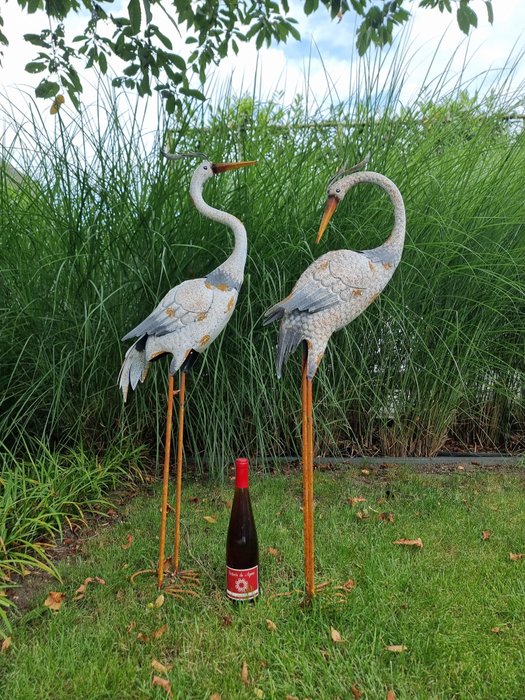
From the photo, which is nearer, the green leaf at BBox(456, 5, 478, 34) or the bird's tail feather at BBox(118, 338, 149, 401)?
the bird's tail feather at BBox(118, 338, 149, 401)

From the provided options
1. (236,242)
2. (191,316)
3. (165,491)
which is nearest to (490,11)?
(236,242)

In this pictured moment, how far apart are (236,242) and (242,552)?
1.05 metres

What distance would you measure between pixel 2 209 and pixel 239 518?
220 centimetres

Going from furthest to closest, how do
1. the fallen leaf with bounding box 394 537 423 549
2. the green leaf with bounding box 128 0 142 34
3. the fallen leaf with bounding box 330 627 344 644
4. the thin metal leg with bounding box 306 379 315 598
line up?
the green leaf with bounding box 128 0 142 34 → the fallen leaf with bounding box 394 537 423 549 → the thin metal leg with bounding box 306 379 315 598 → the fallen leaf with bounding box 330 627 344 644

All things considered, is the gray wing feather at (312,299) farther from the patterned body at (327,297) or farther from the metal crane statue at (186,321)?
the metal crane statue at (186,321)

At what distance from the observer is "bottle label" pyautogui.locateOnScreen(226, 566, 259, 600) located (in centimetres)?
162

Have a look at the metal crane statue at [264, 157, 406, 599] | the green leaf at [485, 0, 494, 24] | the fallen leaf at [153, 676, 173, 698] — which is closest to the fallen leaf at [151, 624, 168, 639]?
the fallen leaf at [153, 676, 173, 698]

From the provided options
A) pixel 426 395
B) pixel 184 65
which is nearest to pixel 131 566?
pixel 426 395

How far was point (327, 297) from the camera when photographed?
1.53 m

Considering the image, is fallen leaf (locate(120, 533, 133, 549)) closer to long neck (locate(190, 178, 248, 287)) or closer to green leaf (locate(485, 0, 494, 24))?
long neck (locate(190, 178, 248, 287))

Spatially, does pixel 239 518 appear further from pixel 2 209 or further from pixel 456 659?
pixel 2 209

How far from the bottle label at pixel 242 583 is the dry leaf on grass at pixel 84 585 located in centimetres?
49

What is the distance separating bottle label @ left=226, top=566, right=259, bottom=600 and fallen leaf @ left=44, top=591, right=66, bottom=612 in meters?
0.58

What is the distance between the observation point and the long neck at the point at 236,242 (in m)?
1.67
